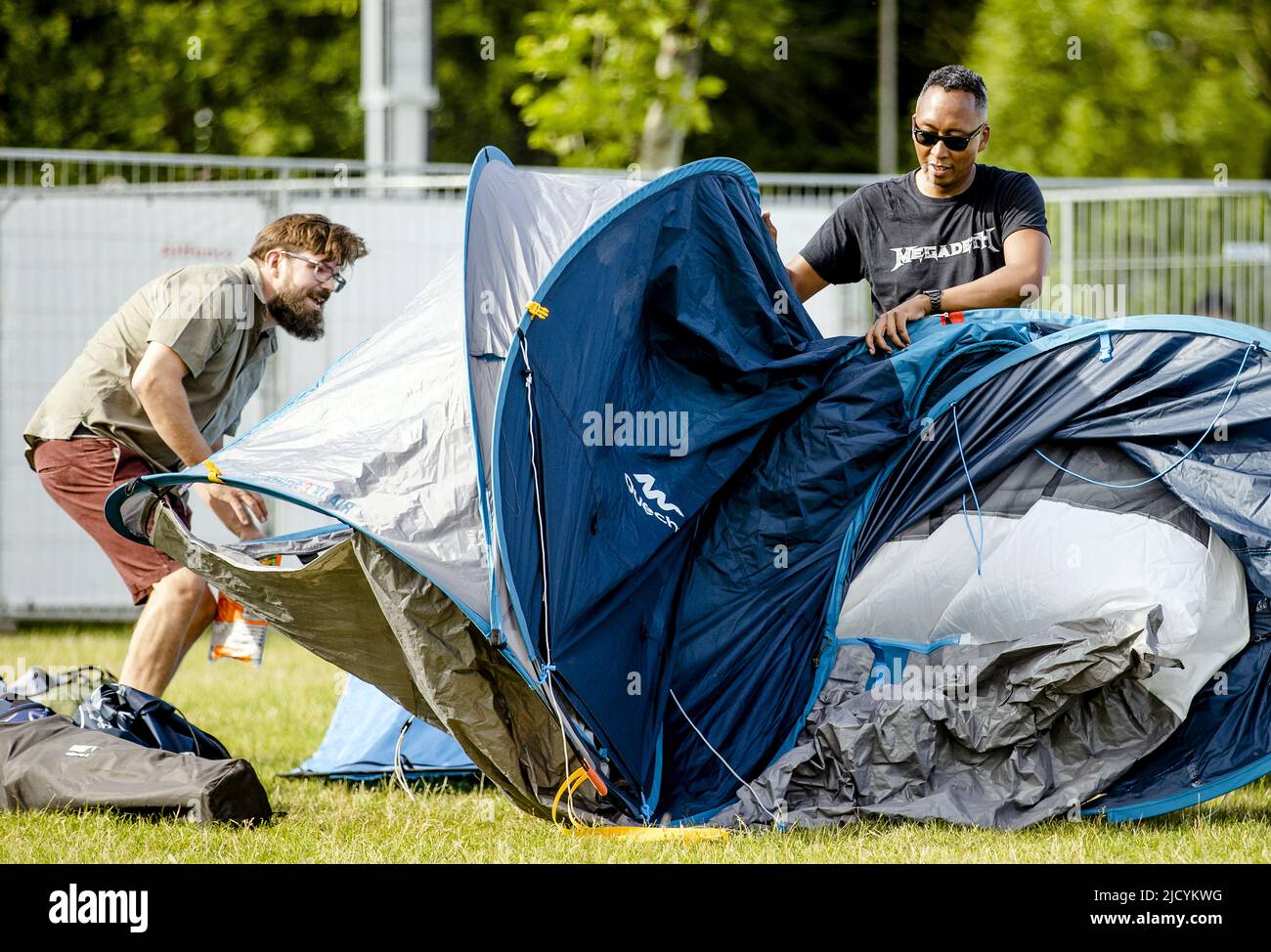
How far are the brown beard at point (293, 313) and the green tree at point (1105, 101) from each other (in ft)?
43.7

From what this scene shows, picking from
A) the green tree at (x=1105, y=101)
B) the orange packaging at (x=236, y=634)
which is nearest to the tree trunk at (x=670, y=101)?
the green tree at (x=1105, y=101)

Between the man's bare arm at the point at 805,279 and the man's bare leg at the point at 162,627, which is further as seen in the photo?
the man's bare arm at the point at 805,279

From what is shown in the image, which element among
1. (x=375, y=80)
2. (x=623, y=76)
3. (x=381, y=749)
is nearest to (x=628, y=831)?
(x=381, y=749)

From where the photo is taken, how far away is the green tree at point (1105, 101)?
17.1 metres

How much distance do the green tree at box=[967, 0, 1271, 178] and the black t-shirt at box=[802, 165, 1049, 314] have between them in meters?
12.6

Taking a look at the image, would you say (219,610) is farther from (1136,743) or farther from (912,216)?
(1136,743)

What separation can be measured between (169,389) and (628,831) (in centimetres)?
206

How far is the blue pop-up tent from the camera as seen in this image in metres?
4.08

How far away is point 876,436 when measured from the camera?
14.7 ft

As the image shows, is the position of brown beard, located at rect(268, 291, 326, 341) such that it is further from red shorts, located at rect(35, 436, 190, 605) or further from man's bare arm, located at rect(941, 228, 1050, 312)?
man's bare arm, located at rect(941, 228, 1050, 312)

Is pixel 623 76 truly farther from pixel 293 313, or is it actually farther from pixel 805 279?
pixel 293 313

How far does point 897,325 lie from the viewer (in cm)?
462

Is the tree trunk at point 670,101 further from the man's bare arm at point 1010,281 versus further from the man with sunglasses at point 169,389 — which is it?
the man's bare arm at point 1010,281
